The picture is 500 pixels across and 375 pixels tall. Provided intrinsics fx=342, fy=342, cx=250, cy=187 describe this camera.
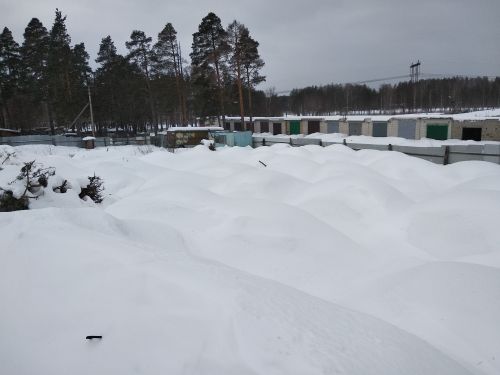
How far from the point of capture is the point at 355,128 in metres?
29.3

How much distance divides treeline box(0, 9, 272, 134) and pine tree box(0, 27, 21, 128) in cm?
9

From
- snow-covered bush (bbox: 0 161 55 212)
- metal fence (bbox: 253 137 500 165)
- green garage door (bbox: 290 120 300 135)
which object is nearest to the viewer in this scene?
snow-covered bush (bbox: 0 161 55 212)

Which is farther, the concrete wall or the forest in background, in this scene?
the forest in background

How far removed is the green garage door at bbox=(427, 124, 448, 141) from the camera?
23658 millimetres

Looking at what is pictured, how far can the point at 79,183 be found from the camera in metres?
9.09

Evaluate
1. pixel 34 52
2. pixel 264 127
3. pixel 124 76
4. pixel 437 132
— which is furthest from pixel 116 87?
pixel 437 132

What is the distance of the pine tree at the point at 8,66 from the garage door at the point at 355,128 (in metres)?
36.2

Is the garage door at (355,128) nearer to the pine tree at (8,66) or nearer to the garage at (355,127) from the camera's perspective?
the garage at (355,127)

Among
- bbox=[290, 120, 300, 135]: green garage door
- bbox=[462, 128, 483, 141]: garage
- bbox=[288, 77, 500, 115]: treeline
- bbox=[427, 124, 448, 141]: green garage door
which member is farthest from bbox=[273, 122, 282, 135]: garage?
bbox=[288, 77, 500, 115]: treeline

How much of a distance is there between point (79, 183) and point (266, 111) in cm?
6372

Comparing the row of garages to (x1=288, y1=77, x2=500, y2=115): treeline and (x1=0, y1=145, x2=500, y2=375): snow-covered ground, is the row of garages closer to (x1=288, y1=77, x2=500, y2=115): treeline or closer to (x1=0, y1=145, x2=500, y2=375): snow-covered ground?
(x1=0, y1=145, x2=500, y2=375): snow-covered ground

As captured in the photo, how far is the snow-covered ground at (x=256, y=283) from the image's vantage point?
291 centimetres

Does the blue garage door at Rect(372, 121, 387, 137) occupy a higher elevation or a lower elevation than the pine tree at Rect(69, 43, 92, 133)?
lower

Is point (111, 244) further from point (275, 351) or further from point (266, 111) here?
point (266, 111)
